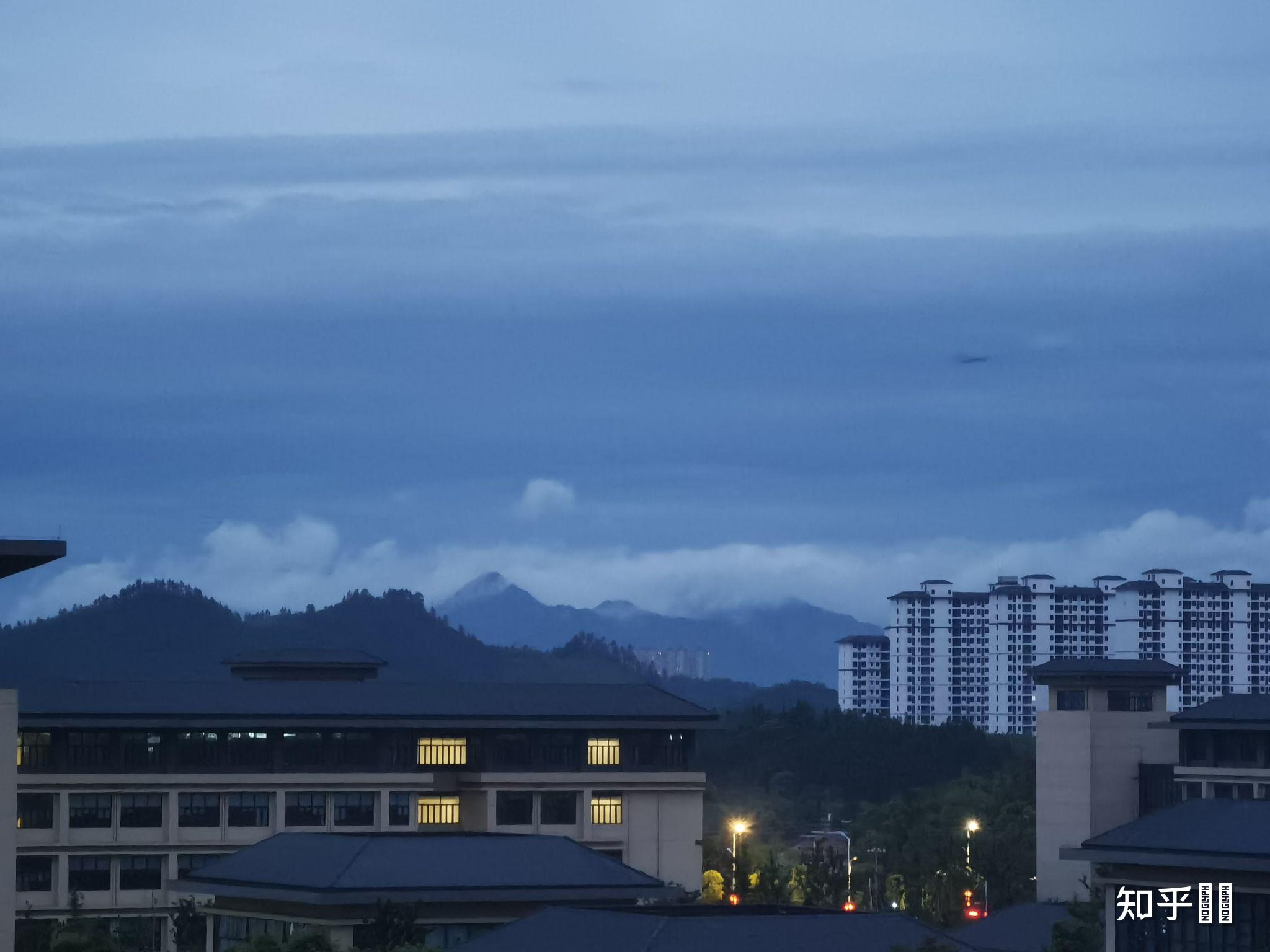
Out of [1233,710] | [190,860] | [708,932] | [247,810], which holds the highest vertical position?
[1233,710]

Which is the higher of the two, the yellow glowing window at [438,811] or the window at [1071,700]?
the window at [1071,700]

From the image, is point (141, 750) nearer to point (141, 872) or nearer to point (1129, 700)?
point (141, 872)

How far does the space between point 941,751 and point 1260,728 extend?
86.1 meters

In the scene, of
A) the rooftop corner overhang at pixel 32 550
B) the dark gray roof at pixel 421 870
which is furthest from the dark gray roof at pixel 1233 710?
the rooftop corner overhang at pixel 32 550

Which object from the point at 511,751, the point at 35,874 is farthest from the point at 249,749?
the point at 511,751

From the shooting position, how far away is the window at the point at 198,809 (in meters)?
100

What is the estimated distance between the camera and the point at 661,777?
343ft

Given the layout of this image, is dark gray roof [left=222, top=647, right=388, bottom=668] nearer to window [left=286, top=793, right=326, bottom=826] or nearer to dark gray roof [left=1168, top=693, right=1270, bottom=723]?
window [left=286, top=793, right=326, bottom=826]

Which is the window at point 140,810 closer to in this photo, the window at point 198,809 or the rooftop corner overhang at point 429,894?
the window at point 198,809

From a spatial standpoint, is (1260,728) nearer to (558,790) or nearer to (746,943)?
(558,790)

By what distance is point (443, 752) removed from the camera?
105 metres

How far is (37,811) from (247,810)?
30.9 feet

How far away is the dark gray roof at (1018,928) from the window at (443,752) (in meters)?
27.1

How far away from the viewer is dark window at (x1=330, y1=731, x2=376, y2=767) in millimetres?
103125
